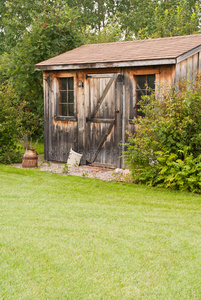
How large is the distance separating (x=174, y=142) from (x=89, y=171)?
291 centimetres

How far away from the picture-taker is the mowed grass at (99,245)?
11.4ft

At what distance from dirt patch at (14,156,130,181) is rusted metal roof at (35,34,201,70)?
262cm

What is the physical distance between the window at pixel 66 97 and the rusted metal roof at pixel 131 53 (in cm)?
50

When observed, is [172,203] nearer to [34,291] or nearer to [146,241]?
[146,241]

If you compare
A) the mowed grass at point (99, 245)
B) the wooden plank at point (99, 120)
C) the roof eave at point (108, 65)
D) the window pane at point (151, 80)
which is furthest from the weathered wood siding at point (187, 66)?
the mowed grass at point (99, 245)

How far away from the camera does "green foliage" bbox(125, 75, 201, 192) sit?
7203 mm

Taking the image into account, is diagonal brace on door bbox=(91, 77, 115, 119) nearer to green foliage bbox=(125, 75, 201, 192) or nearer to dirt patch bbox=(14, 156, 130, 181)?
dirt patch bbox=(14, 156, 130, 181)

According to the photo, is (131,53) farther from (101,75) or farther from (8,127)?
(8,127)

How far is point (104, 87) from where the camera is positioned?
9906 mm

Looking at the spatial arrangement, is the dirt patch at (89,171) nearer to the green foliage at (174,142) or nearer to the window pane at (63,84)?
the green foliage at (174,142)

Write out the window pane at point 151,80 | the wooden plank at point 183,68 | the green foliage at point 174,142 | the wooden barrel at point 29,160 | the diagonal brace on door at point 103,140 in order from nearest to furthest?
1. the green foliage at point 174,142
2. the wooden plank at point 183,68
3. the window pane at point 151,80
4. the diagonal brace on door at point 103,140
5. the wooden barrel at point 29,160

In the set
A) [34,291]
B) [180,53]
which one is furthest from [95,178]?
[34,291]

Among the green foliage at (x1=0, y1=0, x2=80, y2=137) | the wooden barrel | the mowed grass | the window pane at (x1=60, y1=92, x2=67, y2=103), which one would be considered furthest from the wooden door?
the green foliage at (x1=0, y1=0, x2=80, y2=137)

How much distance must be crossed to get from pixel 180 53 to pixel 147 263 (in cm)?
576
